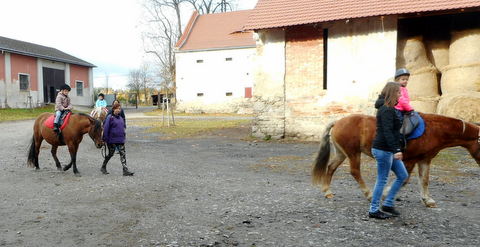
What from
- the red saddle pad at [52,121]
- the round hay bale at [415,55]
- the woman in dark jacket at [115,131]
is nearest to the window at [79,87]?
the red saddle pad at [52,121]

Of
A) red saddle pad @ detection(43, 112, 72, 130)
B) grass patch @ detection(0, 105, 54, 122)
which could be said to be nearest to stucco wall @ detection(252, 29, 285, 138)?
red saddle pad @ detection(43, 112, 72, 130)

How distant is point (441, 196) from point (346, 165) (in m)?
3.21

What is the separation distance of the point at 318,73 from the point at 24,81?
28828 mm

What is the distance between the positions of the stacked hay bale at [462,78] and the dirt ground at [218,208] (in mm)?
2045

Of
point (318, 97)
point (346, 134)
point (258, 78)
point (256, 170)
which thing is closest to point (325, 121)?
point (318, 97)

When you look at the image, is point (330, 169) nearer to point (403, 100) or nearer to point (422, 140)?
point (422, 140)

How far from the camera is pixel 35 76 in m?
32.7

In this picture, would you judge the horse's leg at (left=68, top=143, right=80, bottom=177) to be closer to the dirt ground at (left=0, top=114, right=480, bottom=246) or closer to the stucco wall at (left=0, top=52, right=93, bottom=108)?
the dirt ground at (left=0, top=114, right=480, bottom=246)

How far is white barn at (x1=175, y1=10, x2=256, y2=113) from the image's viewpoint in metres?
33.2

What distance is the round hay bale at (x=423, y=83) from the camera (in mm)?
12170

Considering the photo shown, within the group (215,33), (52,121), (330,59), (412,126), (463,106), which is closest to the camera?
(412,126)

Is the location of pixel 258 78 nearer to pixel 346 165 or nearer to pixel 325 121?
pixel 325 121

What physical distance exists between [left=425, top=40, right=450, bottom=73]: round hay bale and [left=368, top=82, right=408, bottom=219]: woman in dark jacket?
960 centimetres

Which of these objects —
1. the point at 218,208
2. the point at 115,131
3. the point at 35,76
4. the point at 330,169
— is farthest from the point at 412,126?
the point at 35,76
